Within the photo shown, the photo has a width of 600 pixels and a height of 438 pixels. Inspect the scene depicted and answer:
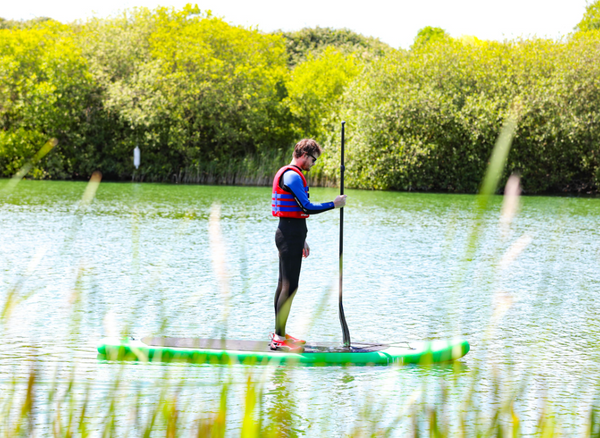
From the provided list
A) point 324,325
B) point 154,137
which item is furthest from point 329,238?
point 154,137

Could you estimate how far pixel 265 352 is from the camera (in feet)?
19.3

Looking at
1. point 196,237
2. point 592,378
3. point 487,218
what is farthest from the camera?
point 487,218

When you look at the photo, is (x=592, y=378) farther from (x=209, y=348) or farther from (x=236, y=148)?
(x=236, y=148)

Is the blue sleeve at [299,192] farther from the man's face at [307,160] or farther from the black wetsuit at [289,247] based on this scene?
the man's face at [307,160]

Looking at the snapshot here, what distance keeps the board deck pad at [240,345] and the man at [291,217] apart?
13cm

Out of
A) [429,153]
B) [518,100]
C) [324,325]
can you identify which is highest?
[518,100]

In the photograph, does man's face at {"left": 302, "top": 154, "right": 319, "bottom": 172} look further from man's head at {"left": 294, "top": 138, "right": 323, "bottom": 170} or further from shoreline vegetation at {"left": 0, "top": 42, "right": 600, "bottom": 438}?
shoreline vegetation at {"left": 0, "top": 42, "right": 600, "bottom": 438}

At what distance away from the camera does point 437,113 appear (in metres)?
35.2

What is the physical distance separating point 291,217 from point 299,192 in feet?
0.83

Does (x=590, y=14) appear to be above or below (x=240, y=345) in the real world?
above

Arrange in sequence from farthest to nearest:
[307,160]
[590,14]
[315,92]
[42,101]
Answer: [590,14], [315,92], [42,101], [307,160]

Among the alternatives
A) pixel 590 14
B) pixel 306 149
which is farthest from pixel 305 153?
pixel 590 14

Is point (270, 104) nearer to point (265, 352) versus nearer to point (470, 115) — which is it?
point (470, 115)

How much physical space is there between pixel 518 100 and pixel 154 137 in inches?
765
